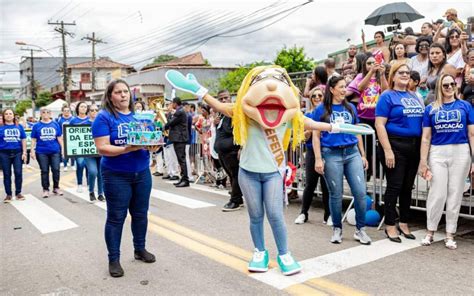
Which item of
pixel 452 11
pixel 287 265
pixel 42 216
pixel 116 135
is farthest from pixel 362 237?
pixel 452 11

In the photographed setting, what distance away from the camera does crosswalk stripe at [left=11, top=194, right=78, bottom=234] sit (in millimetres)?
6488

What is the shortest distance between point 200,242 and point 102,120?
2019mm

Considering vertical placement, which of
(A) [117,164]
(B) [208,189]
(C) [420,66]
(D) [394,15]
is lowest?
(B) [208,189]

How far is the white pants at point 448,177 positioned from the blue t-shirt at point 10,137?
770cm

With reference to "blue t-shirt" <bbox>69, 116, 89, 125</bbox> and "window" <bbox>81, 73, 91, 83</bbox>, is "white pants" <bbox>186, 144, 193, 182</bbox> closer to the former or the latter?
"blue t-shirt" <bbox>69, 116, 89, 125</bbox>

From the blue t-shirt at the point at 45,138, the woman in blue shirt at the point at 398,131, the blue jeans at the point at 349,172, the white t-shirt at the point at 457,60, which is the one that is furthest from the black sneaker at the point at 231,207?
the blue t-shirt at the point at 45,138

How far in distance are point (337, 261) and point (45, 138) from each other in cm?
692

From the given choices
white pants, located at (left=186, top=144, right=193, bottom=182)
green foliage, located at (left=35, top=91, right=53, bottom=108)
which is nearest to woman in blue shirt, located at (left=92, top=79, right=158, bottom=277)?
white pants, located at (left=186, top=144, right=193, bottom=182)

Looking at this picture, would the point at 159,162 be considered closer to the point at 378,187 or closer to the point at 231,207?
the point at 231,207

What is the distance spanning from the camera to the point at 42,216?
7.32 m

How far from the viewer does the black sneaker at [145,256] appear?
469 centimetres

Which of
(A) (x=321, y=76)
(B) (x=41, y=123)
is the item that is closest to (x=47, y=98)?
(B) (x=41, y=123)

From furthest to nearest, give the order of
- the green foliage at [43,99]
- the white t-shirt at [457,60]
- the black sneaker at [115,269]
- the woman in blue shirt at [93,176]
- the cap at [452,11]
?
the green foliage at [43,99] → the woman in blue shirt at [93,176] → the cap at [452,11] → the white t-shirt at [457,60] → the black sneaker at [115,269]

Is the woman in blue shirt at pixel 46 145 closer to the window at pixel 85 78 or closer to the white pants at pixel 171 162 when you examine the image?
the white pants at pixel 171 162
